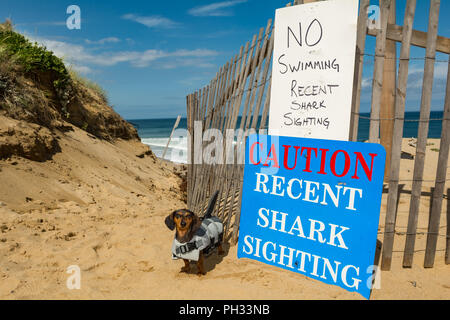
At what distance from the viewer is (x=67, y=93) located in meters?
7.48

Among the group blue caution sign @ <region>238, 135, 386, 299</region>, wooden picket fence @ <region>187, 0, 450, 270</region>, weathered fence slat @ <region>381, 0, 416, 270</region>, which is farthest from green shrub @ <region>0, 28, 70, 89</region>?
weathered fence slat @ <region>381, 0, 416, 270</region>

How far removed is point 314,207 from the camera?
2.48 m

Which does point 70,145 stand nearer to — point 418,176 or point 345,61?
point 345,61

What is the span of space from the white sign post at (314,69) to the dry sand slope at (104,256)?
4.37ft

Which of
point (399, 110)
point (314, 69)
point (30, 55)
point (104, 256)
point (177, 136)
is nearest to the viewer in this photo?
point (399, 110)

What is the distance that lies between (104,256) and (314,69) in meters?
→ 2.77

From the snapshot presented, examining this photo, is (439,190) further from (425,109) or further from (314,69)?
(314,69)

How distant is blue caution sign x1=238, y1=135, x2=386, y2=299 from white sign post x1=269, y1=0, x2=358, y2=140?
16 centimetres

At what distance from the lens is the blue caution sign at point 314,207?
225 cm

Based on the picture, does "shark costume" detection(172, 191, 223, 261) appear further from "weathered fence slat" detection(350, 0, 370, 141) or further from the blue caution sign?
"weathered fence slat" detection(350, 0, 370, 141)

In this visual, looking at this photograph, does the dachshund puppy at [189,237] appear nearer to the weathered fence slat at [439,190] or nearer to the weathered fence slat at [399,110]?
the weathered fence slat at [399,110]

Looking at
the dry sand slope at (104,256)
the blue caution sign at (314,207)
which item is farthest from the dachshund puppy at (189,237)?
the blue caution sign at (314,207)

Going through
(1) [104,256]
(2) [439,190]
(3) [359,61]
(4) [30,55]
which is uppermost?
(4) [30,55]

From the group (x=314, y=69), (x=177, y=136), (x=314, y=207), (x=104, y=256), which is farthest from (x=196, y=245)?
(x=177, y=136)
